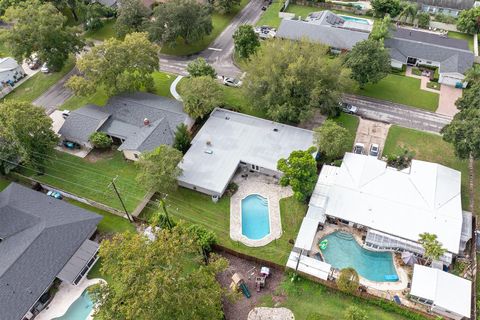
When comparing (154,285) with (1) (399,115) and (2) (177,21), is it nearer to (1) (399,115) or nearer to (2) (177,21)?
(1) (399,115)

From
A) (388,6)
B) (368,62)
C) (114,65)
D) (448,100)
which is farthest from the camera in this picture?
(388,6)

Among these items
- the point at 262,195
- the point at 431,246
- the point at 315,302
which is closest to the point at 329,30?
the point at 262,195

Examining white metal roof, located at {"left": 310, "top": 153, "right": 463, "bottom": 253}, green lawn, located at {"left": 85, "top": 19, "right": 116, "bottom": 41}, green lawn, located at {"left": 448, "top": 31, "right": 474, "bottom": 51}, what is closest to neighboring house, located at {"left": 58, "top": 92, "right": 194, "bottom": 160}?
white metal roof, located at {"left": 310, "top": 153, "right": 463, "bottom": 253}

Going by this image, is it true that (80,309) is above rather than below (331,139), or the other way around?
below

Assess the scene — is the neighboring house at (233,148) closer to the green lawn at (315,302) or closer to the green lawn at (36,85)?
the green lawn at (315,302)

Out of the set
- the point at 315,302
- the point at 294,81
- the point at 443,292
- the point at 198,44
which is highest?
the point at 294,81

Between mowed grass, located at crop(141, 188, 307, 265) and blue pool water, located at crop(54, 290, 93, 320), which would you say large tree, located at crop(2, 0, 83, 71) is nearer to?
mowed grass, located at crop(141, 188, 307, 265)
